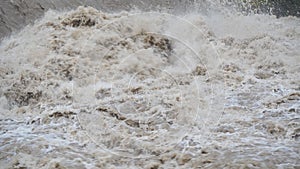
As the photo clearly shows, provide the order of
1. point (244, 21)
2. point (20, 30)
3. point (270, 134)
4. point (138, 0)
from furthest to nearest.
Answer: point (138, 0) → point (244, 21) → point (20, 30) → point (270, 134)

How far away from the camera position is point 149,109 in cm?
545

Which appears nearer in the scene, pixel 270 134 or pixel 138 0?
pixel 270 134

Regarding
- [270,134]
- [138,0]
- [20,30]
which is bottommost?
[270,134]

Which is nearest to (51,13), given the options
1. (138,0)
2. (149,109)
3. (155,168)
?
(138,0)

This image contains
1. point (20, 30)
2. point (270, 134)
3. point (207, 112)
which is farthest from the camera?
point (20, 30)

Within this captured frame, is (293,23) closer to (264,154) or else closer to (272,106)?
(272,106)

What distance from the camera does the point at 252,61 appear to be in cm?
771

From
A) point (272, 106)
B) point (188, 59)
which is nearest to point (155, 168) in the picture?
point (272, 106)

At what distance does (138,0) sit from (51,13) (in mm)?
2546

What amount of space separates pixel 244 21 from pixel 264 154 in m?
6.77

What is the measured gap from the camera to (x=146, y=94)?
6039mm

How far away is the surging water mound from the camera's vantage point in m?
4.11

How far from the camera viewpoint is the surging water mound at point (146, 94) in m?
4.11

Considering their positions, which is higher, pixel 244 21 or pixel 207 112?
pixel 244 21
